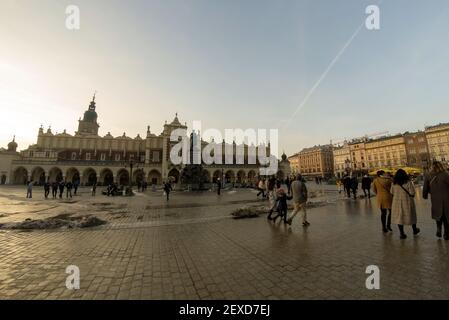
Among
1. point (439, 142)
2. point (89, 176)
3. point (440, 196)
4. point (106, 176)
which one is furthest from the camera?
point (439, 142)

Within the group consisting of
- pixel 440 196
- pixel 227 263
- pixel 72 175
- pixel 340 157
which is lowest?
pixel 227 263

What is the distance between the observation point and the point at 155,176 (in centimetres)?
6312

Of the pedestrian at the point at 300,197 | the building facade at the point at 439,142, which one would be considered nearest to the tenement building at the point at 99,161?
the pedestrian at the point at 300,197

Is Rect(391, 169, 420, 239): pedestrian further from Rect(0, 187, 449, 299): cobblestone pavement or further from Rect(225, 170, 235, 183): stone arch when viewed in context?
Rect(225, 170, 235, 183): stone arch

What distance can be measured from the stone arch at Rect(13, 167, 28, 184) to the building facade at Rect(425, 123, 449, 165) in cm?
11493

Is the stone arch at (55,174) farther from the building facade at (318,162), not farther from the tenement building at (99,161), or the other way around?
the building facade at (318,162)

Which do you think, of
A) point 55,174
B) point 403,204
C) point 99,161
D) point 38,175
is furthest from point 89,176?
point 403,204

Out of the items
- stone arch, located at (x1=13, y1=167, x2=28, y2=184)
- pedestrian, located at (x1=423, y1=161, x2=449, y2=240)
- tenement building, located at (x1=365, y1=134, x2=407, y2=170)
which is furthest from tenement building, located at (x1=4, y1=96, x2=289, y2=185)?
tenement building, located at (x1=365, y1=134, x2=407, y2=170)

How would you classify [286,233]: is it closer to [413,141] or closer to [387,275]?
[387,275]

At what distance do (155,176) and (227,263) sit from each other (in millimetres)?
62325

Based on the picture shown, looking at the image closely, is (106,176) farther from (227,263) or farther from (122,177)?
(227,263)

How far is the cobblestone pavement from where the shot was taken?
3062 mm
